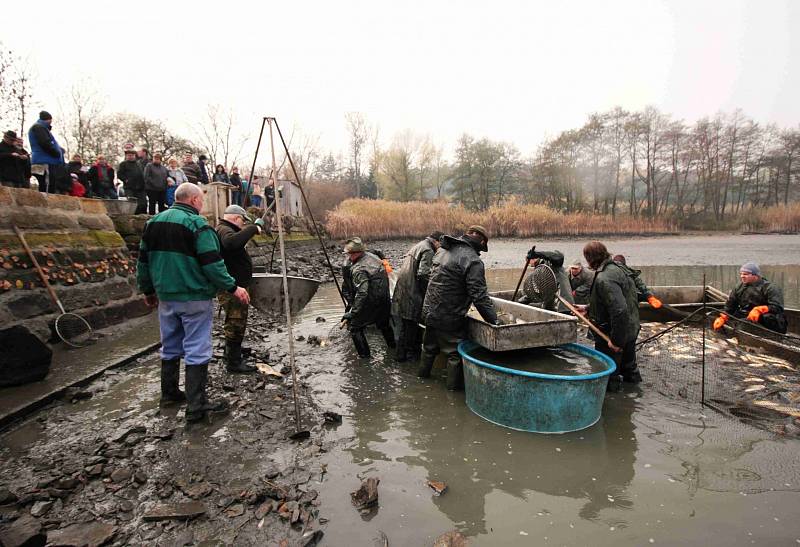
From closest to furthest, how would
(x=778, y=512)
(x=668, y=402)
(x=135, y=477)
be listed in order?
(x=778, y=512) → (x=135, y=477) → (x=668, y=402)

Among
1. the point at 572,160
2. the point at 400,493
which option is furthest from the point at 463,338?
the point at 572,160

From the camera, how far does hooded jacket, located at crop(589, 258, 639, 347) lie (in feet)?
16.2

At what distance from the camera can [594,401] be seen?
4133mm

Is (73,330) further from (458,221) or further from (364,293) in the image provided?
(458,221)

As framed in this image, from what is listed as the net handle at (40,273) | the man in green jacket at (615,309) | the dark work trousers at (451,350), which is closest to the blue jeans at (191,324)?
the dark work trousers at (451,350)

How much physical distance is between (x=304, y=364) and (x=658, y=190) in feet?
168

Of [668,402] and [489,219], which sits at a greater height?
[489,219]

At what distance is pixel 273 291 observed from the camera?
6.16 m

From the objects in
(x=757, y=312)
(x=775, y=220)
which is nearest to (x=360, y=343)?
(x=757, y=312)

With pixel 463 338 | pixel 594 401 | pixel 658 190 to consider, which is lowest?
pixel 594 401

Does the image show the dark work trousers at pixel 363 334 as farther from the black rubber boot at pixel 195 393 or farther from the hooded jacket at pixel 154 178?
the hooded jacket at pixel 154 178

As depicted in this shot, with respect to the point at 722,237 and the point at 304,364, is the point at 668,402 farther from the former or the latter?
the point at 722,237

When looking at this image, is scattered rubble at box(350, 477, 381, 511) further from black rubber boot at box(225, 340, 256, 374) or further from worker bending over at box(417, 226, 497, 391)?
black rubber boot at box(225, 340, 256, 374)

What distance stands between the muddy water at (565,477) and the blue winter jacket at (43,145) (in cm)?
825
